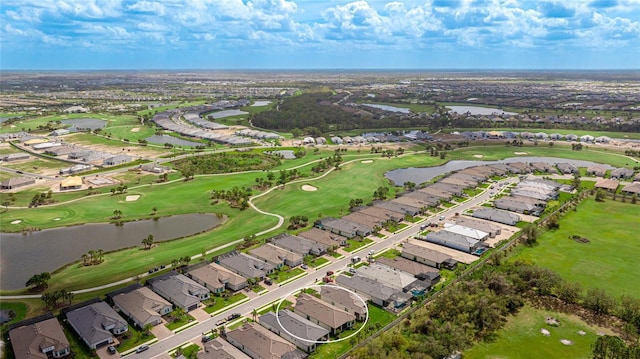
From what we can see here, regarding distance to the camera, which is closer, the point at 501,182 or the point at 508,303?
the point at 508,303

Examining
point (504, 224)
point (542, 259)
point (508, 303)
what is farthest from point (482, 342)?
point (504, 224)

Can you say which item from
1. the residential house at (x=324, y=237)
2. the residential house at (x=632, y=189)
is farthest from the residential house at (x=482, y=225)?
the residential house at (x=632, y=189)

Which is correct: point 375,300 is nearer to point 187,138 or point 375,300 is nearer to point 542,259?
point 542,259

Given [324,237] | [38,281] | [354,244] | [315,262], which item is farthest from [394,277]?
[38,281]

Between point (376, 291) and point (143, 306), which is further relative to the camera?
point (376, 291)

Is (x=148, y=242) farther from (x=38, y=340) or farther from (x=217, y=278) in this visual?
(x=38, y=340)

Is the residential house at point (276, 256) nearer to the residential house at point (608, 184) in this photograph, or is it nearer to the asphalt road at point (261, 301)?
the asphalt road at point (261, 301)
